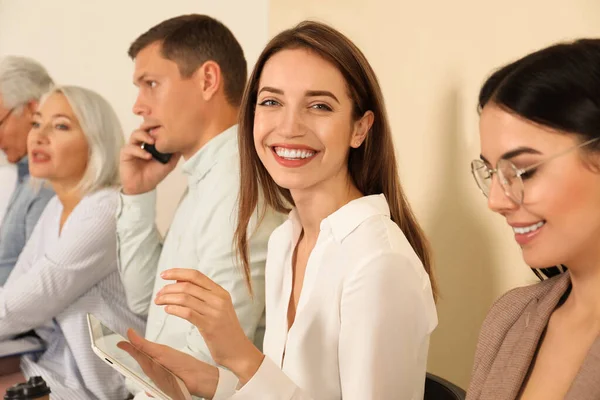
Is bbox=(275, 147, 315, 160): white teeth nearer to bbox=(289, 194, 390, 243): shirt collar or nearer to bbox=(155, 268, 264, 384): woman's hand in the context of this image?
bbox=(289, 194, 390, 243): shirt collar

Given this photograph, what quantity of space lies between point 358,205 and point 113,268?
1.24 m

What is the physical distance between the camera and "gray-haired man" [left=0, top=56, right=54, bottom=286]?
269 centimetres

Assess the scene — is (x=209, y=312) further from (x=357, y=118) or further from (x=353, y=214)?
(x=357, y=118)

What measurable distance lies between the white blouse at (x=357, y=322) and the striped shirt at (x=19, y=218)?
1.58 metres

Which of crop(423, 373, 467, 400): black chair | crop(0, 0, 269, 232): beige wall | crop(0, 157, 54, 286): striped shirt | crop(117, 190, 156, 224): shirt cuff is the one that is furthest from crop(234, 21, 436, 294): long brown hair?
crop(0, 157, 54, 286): striped shirt

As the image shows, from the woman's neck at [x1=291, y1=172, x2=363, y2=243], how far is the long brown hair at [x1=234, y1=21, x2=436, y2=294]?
3 centimetres

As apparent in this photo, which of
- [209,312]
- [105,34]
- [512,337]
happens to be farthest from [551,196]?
[105,34]

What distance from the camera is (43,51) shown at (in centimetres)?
270

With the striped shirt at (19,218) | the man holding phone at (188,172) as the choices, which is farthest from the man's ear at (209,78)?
the striped shirt at (19,218)

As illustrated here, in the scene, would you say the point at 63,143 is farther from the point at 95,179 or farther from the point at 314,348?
the point at 314,348

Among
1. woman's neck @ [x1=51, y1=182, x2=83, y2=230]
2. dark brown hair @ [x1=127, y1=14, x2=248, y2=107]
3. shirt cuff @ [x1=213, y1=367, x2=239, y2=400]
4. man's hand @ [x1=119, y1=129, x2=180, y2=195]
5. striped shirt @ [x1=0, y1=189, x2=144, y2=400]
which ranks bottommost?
striped shirt @ [x1=0, y1=189, x2=144, y2=400]

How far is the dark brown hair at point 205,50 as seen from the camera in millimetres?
2100

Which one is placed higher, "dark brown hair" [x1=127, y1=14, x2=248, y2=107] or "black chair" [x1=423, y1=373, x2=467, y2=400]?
"dark brown hair" [x1=127, y1=14, x2=248, y2=107]

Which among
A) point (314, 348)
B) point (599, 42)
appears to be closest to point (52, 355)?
point (314, 348)
